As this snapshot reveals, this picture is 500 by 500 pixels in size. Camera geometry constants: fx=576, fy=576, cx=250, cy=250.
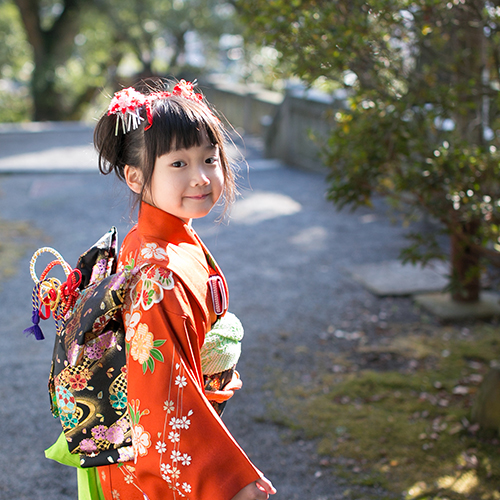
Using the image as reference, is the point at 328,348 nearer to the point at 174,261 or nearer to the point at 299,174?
the point at 174,261

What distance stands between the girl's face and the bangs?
0.05 feet

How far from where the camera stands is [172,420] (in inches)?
50.6

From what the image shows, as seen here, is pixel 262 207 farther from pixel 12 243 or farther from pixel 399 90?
pixel 399 90

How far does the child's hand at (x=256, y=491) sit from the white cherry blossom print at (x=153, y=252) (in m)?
0.56

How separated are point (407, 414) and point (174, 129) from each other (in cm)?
248

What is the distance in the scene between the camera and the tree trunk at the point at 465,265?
11.7 ft

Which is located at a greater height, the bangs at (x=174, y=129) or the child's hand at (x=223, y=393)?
the bangs at (x=174, y=129)

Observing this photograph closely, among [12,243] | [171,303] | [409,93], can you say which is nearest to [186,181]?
[171,303]

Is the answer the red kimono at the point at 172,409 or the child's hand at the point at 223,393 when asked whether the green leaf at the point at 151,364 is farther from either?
the child's hand at the point at 223,393

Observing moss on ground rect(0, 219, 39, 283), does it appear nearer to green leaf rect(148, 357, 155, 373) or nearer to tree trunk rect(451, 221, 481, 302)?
tree trunk rect(451, 221, 481, 302)

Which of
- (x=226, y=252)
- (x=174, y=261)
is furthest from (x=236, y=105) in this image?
(x=174, y=261)

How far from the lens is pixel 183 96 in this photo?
1522mm

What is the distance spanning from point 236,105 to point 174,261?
14.0 metres

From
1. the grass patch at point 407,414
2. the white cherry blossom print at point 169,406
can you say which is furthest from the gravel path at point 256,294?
the white cherry blossom print at point 169,406
